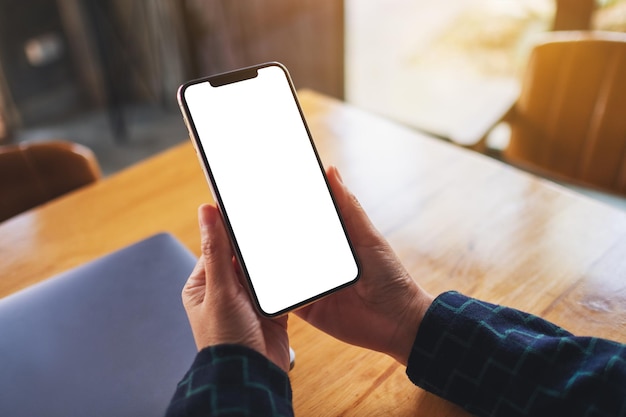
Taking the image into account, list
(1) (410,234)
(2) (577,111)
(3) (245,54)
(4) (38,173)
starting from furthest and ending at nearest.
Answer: (3) (245,54), (2) (577,111), (4) (38,173), (1) (410,234)

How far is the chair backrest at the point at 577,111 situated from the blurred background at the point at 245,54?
0.09 meters

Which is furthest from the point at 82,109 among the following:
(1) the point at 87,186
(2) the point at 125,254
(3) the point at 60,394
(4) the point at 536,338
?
(4) the point at 536,338

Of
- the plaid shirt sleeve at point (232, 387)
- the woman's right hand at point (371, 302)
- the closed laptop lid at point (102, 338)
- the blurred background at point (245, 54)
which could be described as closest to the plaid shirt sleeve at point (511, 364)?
the woman's right hand at point (371, 302)

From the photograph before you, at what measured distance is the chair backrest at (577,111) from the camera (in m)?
1.02

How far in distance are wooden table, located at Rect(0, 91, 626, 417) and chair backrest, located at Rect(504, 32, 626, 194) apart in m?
0.35

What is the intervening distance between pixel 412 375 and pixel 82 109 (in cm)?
263

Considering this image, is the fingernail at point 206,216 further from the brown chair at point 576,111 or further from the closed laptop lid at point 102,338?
the brown chair at point 576,111

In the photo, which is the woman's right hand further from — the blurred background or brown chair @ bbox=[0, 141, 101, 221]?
the blurred background

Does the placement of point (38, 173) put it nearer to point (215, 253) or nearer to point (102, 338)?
point (102, 338)

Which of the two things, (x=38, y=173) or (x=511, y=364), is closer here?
(x=511, y=364)

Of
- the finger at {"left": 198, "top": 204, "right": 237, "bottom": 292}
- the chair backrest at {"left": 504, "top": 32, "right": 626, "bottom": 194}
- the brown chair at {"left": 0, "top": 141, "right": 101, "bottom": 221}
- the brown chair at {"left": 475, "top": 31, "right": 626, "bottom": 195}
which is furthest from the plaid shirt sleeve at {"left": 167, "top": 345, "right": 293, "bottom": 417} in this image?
the chair backrest at {"left": 504, "top": 32, "right": 626, "bottom": 194}

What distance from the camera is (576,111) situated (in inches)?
42.3

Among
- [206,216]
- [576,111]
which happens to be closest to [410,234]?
[206,216]

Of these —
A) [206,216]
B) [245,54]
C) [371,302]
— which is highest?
[206,216]
